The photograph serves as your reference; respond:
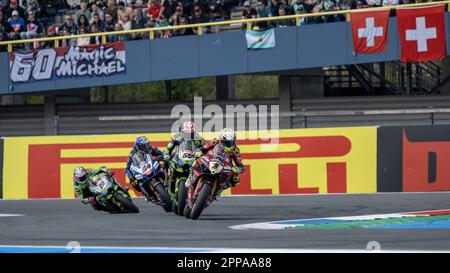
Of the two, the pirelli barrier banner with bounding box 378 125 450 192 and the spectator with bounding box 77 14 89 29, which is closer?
the pirelli barrier banner with bounding box 378 125 450 192

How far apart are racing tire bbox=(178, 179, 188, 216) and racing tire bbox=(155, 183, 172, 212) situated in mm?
856

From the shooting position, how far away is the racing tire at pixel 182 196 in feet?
52.1

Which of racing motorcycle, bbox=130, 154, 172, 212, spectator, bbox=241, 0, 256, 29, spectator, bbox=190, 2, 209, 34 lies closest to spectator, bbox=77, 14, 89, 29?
spectator, bbox=190, 2, 209, 34

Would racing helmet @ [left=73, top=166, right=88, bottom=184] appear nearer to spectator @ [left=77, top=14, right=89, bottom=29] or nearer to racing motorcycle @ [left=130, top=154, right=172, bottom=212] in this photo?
racing motorcycle @ [left=130, top=154, right=172, bottom=212]

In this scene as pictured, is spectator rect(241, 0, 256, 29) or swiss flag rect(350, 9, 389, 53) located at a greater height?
spectator rect(241, 0, 256, 29)

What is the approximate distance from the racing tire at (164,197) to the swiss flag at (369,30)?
10.3m

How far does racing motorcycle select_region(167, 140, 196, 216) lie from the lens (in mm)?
15914

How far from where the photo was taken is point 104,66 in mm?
28328

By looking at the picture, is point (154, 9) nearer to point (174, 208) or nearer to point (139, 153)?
point (139, 153)

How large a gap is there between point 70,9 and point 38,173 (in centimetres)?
877

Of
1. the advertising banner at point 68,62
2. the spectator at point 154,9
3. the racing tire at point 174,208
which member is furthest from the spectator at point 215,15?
the racing tire at point 174,208

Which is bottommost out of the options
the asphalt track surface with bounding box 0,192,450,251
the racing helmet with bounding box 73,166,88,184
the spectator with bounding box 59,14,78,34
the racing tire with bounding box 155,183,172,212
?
the asphalt track surface with bounding box 0,192,450,251

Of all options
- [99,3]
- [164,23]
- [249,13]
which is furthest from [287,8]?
[99,3]

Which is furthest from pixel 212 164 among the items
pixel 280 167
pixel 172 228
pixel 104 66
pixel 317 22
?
pixel 104 66
